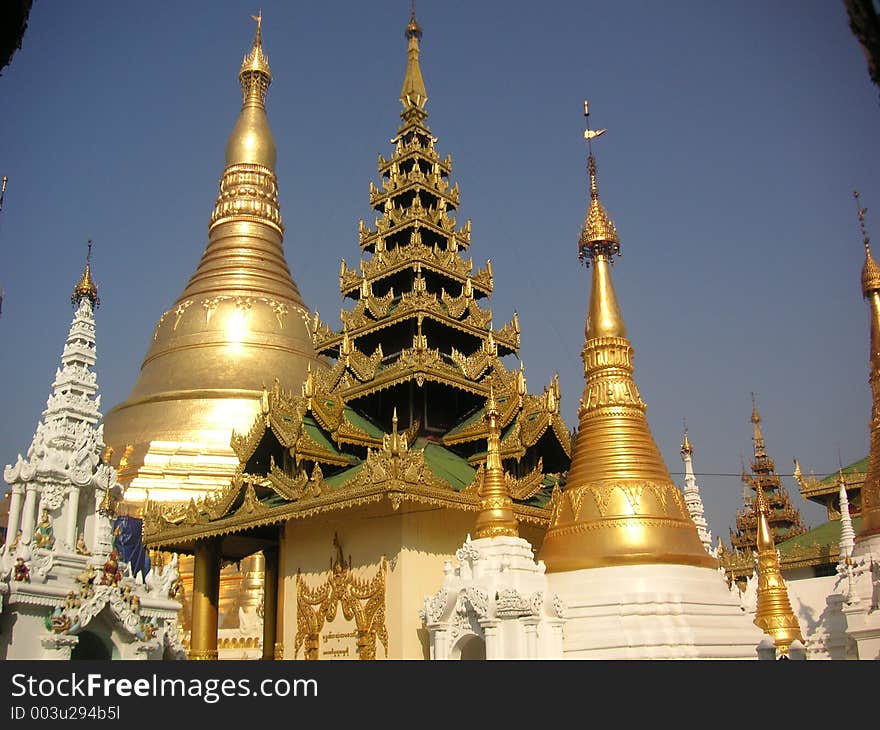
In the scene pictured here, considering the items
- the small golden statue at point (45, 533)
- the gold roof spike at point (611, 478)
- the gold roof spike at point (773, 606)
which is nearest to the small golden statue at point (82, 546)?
the small golden statue at point (45, 533)

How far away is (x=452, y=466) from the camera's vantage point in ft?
58.9

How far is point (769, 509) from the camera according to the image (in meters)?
37.4

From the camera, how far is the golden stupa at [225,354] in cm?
2780

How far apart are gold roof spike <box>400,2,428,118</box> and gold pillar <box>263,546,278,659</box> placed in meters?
11.5

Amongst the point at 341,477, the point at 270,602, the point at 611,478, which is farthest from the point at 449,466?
the point at 270,602

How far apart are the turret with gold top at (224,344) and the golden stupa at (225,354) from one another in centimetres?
4

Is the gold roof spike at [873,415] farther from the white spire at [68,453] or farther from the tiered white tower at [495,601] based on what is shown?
the white spire at [68,453]

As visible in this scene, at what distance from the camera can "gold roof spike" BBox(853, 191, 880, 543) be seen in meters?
19.0

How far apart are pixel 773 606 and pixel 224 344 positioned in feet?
66.3

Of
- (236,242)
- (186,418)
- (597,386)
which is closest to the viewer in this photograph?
(597,386)
